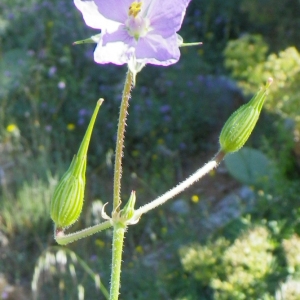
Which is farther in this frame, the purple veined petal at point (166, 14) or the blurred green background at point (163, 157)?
the blurred green background at point (163, 157)

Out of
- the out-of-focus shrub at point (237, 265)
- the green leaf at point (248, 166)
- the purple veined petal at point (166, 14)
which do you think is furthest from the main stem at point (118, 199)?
the green leaf at point (248, 166)

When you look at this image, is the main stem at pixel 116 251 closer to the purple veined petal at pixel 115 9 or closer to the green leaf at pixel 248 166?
the purple veined petal at pixel 115 9

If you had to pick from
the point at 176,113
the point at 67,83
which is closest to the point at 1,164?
the point at 67,83

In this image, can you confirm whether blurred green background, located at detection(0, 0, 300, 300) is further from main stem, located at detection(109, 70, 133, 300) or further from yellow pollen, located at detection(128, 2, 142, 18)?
yellow pollen, located at detection(128, 2, 142, 18)

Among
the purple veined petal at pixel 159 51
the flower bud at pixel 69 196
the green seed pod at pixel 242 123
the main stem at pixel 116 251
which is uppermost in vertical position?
the purple veined petal at pixel 159 51

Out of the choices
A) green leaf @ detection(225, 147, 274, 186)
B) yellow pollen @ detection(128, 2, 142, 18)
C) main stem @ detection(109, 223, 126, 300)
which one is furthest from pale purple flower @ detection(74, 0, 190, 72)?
green leaf @ detection(225, 147, 274, 186)

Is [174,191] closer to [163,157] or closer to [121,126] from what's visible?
[121,126]

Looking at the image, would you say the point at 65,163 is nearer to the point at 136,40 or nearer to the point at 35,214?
the point at 35,214
